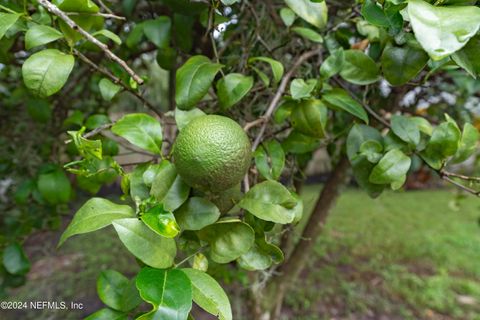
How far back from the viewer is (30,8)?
816 millimetres

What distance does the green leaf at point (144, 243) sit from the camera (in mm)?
515

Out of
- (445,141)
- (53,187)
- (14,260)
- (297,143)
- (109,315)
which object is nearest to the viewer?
(109,315)

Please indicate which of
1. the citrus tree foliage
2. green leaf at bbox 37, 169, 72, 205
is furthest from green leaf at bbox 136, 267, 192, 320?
green leaf at bbox 37, 169, 72, 205

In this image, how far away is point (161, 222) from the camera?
1.69 feet

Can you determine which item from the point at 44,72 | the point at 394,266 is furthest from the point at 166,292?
the point at 394,266

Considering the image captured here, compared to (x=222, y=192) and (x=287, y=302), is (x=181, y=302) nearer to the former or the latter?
(x=222, y=192)

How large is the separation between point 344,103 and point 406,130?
0.51ft

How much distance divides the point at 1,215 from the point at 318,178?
3.65 m

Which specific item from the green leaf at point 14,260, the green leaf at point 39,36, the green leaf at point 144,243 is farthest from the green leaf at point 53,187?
the green leaf at point 144,243

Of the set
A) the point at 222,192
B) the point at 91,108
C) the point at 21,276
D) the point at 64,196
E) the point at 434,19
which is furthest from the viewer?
the point at 91,108

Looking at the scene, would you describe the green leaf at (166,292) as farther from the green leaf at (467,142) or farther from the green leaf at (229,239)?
the green leaf at (467,142)

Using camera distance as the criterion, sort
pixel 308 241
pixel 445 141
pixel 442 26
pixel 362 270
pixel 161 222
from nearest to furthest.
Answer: pixel 442 26 → pixel 161 222 → pixel 445 141 → pixel 308 241 → pixel 362 270

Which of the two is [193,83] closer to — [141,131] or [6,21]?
[141,131]

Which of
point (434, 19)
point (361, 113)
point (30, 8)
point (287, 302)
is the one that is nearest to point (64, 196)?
point (30, 8)
